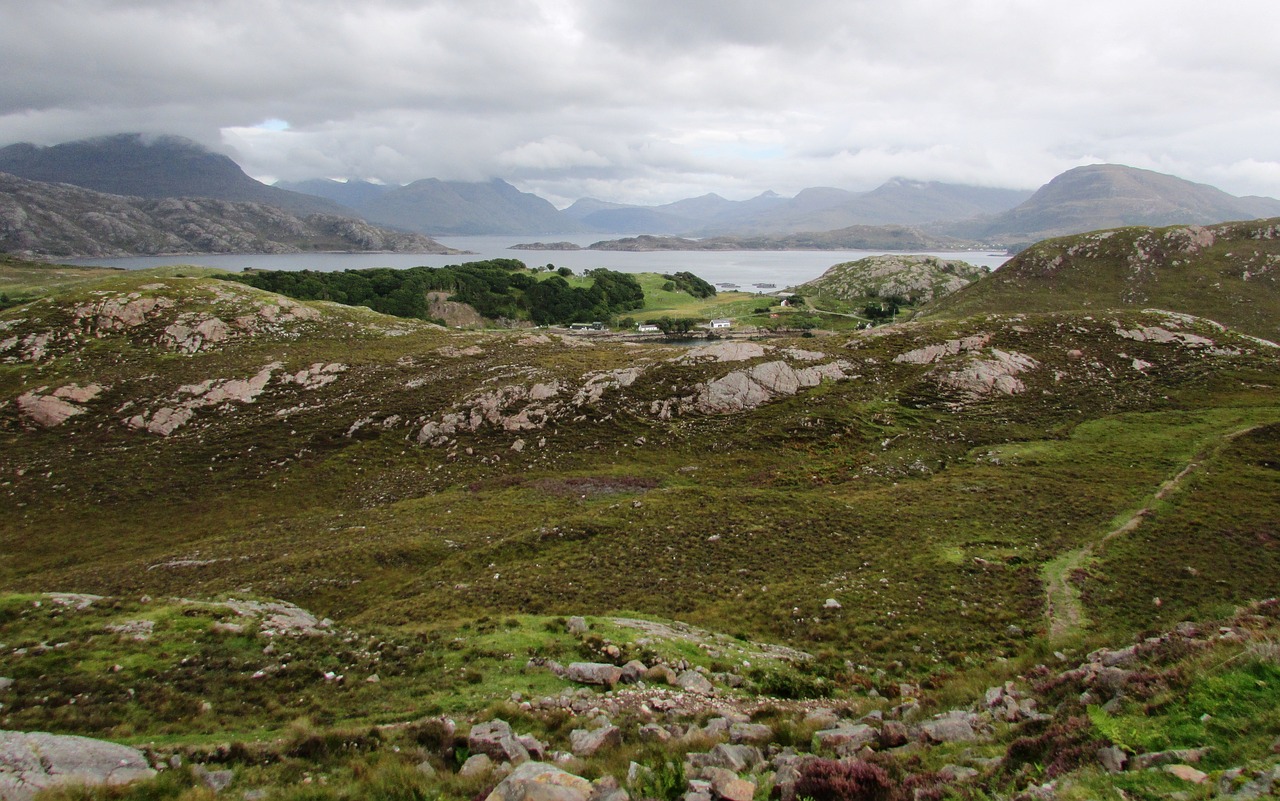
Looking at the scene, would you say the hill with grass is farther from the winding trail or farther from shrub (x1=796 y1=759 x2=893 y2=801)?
the winding trail

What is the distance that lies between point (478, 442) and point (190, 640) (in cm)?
2835

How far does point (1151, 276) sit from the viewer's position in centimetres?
9612

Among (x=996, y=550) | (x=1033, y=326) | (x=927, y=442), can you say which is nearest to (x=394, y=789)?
(x=996, y=550)

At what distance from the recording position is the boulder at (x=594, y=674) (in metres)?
14.3

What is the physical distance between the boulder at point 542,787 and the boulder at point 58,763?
5780mm

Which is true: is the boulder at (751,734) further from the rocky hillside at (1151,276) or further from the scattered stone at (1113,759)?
the rocky hillside at (1151,276)

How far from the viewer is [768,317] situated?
146 m

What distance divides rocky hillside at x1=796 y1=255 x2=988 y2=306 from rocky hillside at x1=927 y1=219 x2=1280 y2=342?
40.0 m

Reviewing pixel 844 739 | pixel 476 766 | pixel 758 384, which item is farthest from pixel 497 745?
pixel 758 384

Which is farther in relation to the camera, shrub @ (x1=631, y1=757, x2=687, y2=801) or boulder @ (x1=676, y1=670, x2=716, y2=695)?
boulder @ (x1=676, y1=670, x2=716, y2=695)

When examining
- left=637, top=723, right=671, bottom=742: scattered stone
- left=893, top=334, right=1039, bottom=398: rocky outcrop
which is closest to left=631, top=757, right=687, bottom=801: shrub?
left=637, top=723, right=671, bottom=742: scattered stone

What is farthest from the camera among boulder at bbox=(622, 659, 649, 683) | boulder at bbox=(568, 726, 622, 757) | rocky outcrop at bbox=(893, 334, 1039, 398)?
rocky outcrop at bbox=(893, 334, 1039, 398)

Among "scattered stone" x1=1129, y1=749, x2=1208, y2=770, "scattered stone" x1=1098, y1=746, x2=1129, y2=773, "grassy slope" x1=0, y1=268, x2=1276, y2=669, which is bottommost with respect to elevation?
"grassy slope" x1=0, y1=268, x2=1276, y2=669

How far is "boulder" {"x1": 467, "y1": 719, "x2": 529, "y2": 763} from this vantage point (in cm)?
1001
